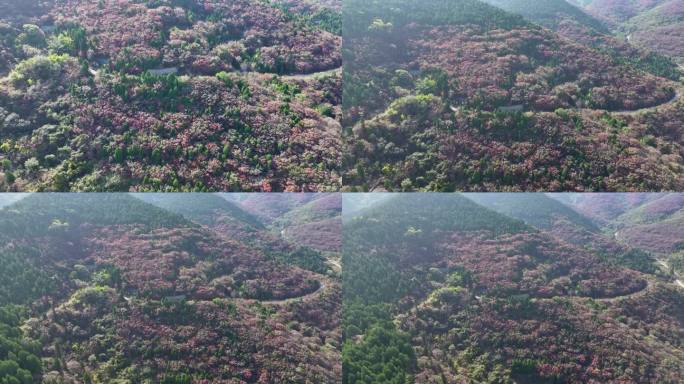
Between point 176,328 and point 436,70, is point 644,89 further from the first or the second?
point 176,328

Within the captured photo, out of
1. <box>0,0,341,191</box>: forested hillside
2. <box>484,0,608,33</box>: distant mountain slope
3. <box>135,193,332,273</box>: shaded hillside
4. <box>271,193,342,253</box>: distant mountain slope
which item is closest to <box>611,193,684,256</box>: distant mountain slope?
<box>484,0,608,33</box>: distant mountain slope

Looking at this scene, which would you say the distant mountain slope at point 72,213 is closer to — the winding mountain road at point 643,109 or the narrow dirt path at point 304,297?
the narrow dirt path at point 304,297

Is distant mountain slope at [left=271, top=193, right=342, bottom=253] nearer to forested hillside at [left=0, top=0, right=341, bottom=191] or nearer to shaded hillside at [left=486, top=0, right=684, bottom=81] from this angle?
forested hillside at [left=0, top=0, right=341, bottom=191]

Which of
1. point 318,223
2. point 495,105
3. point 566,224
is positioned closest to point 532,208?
point 566,224

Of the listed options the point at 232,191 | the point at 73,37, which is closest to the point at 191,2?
the point at 73,37

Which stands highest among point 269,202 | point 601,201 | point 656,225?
point 601,201

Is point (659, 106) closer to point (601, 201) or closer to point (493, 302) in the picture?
point (601, 201)
